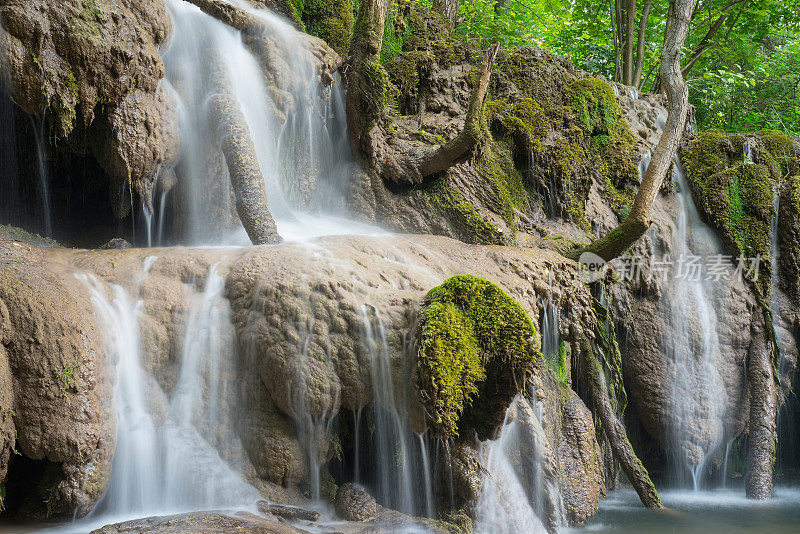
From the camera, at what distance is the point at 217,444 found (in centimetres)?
500

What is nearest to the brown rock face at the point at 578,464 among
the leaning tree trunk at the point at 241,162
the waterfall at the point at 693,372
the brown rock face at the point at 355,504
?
the brown rock face at the point at 355,504

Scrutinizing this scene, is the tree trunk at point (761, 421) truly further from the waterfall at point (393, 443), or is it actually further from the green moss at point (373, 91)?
the green moss at point (373, 91)

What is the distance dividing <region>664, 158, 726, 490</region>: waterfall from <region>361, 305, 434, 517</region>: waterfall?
5.48 metres

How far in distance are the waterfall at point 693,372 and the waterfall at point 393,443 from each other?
5.48 metres

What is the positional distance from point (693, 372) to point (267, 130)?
6.45 meters

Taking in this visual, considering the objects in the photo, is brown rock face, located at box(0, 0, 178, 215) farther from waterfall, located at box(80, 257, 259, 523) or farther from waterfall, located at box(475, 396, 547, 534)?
waterfall, located at box(475, 396, 547, 534)

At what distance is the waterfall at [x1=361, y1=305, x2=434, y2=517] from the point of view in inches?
202

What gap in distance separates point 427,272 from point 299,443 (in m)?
2.08

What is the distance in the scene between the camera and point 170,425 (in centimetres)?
497

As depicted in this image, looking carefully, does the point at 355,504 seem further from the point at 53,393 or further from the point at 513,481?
the point at 53,393

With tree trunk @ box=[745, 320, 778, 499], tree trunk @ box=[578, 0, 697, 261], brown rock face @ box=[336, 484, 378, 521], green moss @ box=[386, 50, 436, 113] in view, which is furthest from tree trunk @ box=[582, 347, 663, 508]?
green moss @ box=[386, 50, 436, 113]

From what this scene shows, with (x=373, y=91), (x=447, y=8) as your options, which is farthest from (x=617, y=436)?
(x=447, y=8)

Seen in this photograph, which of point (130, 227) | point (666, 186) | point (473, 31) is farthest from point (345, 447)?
point (473, 31)

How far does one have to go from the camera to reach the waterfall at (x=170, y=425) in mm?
4746
